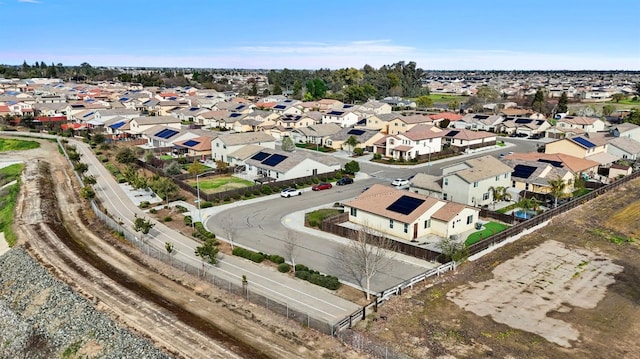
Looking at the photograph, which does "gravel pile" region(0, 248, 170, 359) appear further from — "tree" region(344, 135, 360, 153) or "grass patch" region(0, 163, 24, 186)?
"tree" region(344, 135, 360, 153)

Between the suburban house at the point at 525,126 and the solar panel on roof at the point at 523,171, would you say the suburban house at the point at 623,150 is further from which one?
the solar panel on roof at the point at 523,171

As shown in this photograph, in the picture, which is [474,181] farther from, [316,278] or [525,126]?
[525,126]

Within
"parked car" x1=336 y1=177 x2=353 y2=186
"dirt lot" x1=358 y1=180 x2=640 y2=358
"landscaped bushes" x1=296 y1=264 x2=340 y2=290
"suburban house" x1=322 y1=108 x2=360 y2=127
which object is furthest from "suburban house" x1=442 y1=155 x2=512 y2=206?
"suburban house" x1=322 y1=108 x2=360 y2=127

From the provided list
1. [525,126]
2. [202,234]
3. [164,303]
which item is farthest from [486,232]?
[525,126]

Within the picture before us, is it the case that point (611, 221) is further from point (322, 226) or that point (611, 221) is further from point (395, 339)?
point (395, 339)

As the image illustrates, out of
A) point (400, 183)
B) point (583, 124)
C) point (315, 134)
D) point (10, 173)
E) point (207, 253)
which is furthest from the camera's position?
point (583, 124)

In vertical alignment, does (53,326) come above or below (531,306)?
below

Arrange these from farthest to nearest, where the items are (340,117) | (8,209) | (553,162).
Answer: (340,117)
(553,162)
(8,209)

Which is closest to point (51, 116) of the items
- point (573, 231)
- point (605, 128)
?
point (573, 231)
